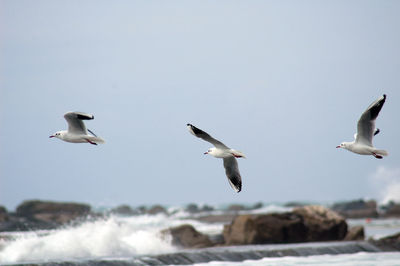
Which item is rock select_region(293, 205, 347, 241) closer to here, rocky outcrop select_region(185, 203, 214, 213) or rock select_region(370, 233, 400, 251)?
rock select_region(370, 233, 400, 251)

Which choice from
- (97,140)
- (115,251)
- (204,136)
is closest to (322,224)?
(115,251)

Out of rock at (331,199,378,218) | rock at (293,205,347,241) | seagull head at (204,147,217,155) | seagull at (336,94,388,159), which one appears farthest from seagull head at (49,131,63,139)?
rock at (331,199,378,218)

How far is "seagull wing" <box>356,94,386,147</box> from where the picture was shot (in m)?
15.5

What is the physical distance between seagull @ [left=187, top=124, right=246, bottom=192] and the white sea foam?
913 centimetres

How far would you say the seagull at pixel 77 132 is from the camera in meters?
16.3

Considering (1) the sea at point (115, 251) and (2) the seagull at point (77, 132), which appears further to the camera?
(1) the sea at point (115, 251)

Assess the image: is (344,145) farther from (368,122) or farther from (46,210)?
(46,210)

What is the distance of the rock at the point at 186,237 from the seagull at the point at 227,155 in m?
12.3

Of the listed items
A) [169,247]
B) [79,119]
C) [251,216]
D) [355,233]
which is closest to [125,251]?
[169,247]

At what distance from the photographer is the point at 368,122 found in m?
15.9

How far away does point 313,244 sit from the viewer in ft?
86.4

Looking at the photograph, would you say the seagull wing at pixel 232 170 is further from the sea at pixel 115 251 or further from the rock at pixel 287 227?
the rock at pixel 287 227

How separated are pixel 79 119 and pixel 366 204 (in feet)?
191

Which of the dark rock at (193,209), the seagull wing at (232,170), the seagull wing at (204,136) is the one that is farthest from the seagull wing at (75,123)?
the dark rock at (193,209)
